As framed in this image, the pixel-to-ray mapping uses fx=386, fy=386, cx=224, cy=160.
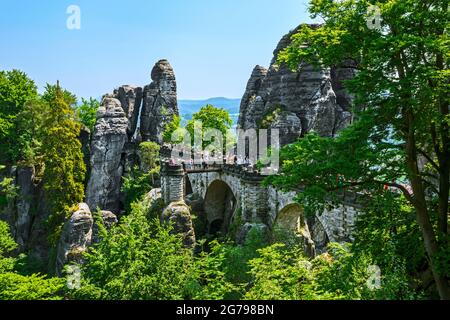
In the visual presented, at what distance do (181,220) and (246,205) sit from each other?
504 centimetres

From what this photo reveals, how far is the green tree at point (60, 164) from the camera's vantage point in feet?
105

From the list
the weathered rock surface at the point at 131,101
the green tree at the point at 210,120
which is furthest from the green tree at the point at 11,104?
the green tree at the point at 210,120

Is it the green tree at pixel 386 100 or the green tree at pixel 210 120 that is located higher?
the green tree at pixel 210 120

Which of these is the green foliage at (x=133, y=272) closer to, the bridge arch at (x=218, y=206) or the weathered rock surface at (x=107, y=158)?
the bridge arch at (x=218, y=206)

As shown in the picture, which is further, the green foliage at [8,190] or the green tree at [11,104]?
the green tree at [11,104]

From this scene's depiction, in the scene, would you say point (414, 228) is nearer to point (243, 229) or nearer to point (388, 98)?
point (388, 98)

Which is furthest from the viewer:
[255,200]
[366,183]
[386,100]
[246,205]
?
[246,205]

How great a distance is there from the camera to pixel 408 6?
920 centimetres

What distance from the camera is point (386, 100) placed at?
9633 millimetres

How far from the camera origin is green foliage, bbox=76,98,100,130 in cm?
5153

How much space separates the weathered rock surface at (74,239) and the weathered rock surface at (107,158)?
39.3 feet

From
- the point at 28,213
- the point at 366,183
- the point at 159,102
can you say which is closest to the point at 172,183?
the point at 28,213

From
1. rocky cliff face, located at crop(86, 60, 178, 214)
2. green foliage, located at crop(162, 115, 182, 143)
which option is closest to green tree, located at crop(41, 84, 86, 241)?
rocky cliff face, located at crop(86, 60, 178, 214)

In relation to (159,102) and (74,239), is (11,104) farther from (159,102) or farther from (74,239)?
(74,239)
